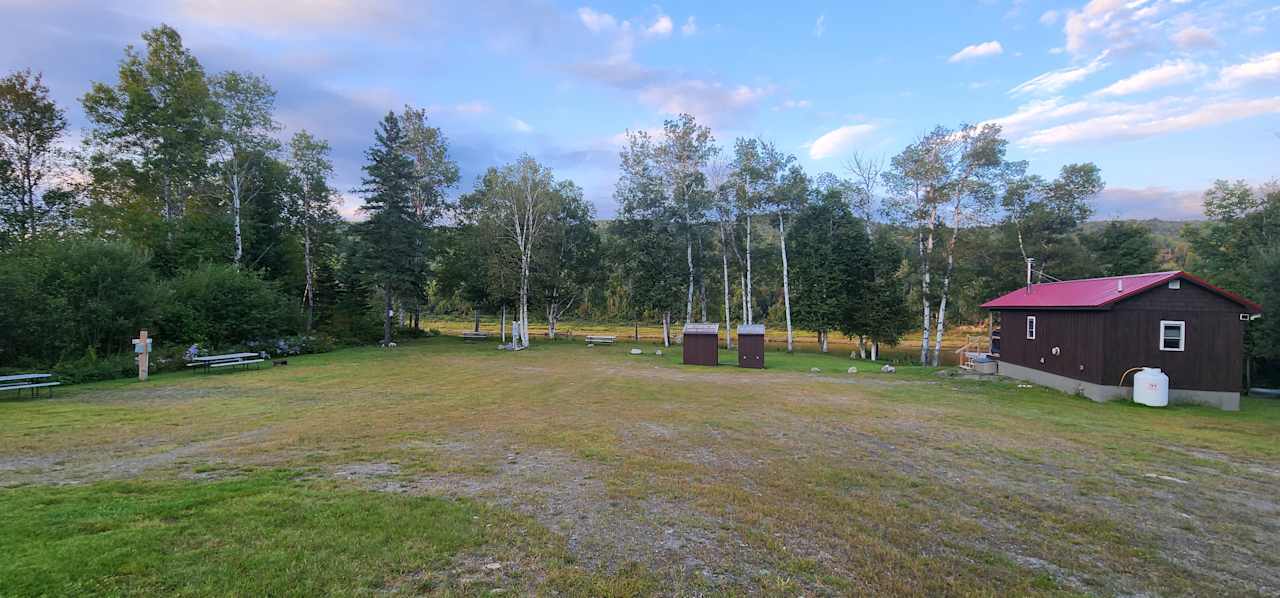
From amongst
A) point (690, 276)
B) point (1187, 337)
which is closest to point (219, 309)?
point (690, 276)

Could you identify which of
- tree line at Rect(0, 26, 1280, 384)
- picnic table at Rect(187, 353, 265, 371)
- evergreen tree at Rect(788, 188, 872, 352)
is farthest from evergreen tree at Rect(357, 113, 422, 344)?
evergreen tree at Rect(788, 188, 872, 352)

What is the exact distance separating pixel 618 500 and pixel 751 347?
768 inches

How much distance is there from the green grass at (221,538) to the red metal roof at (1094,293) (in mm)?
19769

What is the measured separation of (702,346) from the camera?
25.0m

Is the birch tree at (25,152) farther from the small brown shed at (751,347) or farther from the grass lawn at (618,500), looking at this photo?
the small brown shed at (751,347)

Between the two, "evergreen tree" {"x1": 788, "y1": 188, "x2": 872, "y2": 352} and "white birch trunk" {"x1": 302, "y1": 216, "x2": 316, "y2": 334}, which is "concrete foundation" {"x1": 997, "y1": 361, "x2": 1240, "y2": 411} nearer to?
"evergreen tree" {"x1": 788, "y1": 188, "x2": 872, "y2": 352}

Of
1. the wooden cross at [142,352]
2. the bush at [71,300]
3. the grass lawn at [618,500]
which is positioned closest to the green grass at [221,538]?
the grass lawn at [618,500]

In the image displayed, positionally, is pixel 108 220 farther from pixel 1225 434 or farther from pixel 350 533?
pixel 1225 434

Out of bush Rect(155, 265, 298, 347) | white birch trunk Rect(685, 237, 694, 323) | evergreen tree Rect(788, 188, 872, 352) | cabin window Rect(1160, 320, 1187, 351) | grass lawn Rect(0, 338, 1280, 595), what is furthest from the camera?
white birch trunk Rect(685, 237, 694, 323)

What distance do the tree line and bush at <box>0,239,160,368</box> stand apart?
8 centimetres

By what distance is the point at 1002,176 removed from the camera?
29234 mm

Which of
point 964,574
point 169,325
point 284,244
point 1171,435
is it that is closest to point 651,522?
point 964,574

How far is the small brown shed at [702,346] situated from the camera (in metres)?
24.8

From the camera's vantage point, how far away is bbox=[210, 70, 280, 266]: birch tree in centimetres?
2819
